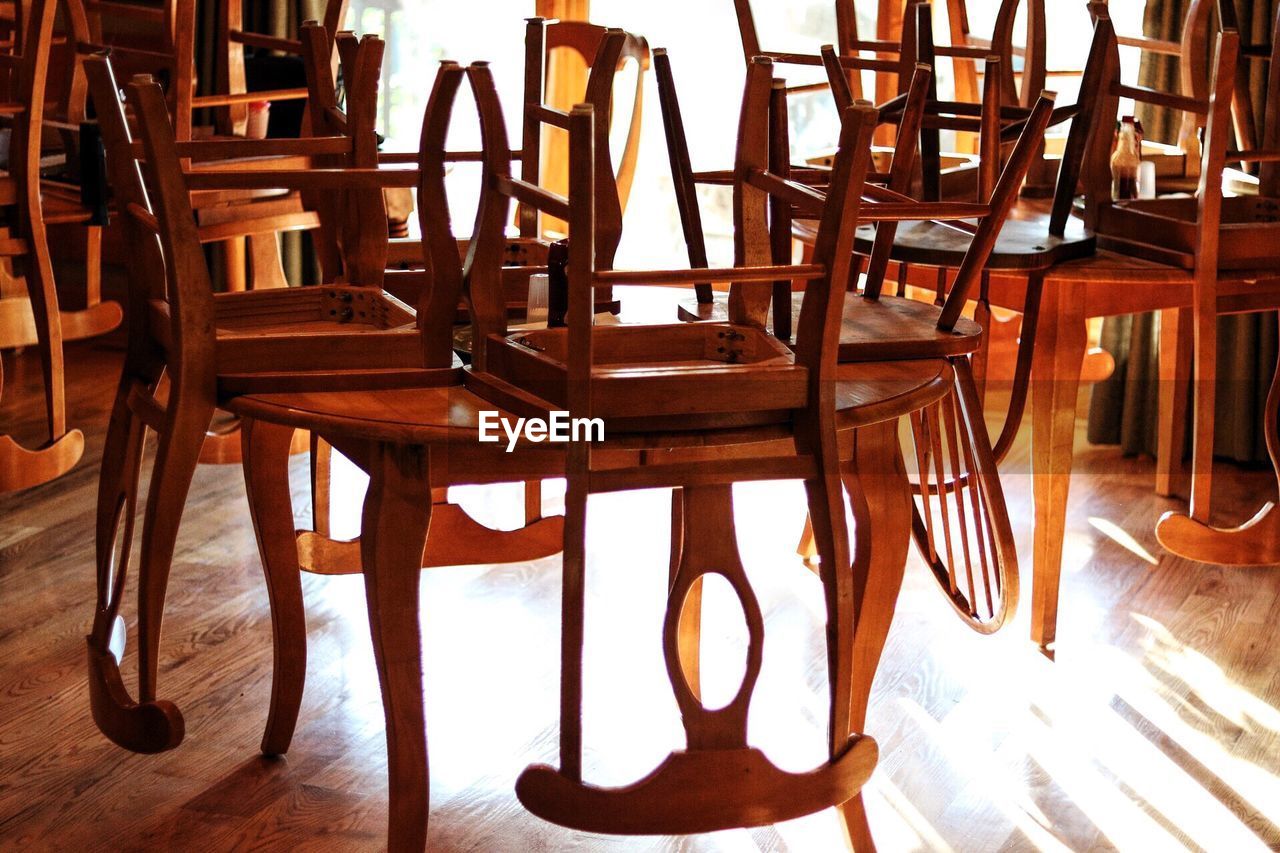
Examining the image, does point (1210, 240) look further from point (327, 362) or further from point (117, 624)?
point (117, 624)

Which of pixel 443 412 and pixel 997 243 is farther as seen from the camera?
pixel 997 243

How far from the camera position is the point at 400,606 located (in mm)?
1546

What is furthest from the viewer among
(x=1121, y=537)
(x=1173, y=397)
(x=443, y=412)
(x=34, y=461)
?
(x=1173, y=397)

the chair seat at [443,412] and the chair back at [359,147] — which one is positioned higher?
the chair back at [359,147]

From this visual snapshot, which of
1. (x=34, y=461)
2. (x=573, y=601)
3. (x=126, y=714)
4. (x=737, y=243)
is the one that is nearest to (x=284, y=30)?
(x=34, y=461)

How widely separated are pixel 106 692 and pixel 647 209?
2.72 meters

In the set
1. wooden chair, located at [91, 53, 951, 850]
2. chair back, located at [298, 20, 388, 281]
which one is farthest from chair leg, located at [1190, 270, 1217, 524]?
chair back, located at [298, 20, 388, 281]

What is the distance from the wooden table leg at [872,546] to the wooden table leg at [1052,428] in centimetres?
73

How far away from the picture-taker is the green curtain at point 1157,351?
345 centimetres

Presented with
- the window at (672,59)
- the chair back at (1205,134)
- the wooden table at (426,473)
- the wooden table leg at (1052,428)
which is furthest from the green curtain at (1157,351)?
the wooden table at (426,473)

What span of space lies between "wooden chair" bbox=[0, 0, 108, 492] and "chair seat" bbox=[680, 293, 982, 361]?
136cm

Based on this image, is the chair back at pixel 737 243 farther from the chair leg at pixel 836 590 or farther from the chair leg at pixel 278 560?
the chair leg at pixel 278 560

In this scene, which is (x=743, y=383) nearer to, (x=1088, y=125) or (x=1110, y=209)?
(x=1088, y=125)

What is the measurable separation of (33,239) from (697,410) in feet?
5.78
